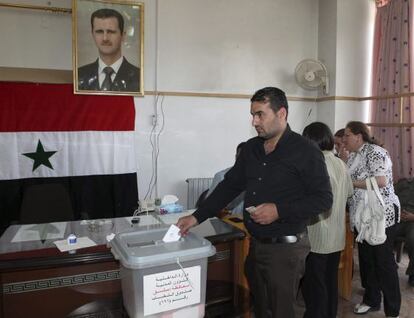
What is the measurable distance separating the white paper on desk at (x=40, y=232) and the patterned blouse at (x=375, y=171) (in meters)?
2.12

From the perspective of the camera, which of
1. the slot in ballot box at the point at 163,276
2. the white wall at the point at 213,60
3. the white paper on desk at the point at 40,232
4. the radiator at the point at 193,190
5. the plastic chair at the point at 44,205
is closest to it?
the slot in ballot box at the point at 163,276

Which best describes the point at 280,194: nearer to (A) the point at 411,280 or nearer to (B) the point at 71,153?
(A) the point at 411,280

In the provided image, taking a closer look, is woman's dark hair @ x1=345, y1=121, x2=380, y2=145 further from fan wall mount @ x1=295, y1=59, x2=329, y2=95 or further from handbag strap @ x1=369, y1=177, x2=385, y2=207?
fan wall mount @ x1=295, y1=59, x2=329, y2=95

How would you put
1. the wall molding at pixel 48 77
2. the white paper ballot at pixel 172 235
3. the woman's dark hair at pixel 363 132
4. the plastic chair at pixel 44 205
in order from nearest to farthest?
the white paper ballot at pixel 172 235, the woman's dark hair at pixel 363 132, the plastic chair at pixel 44 205, the wall molding at pixel 48 77

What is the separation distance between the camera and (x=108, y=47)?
3.99 metres

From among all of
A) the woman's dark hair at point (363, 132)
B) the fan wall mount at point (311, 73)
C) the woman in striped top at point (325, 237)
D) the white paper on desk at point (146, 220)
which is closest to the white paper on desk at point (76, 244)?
the white paper on desk at point (146, 220)

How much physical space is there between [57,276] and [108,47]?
2.58m

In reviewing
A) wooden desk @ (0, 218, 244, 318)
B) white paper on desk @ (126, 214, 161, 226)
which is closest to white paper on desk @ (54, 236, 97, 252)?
wooden desk @ (0, 218, 244, 318)

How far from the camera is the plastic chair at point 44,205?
3121 millimetres

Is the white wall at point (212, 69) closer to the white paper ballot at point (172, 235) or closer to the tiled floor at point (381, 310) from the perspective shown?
the tiled floor at point (381, 310)

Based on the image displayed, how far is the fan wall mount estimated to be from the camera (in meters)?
4.61

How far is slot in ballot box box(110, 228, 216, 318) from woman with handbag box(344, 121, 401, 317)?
1.87 m

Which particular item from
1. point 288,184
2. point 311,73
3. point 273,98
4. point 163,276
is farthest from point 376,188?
point 311,73

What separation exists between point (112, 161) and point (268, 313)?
8.80 ft
